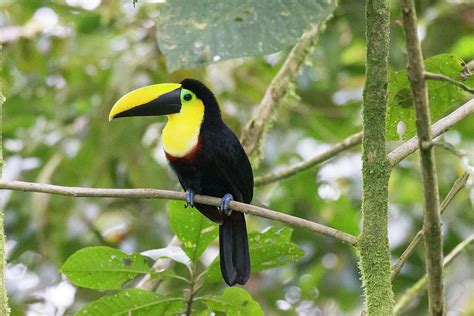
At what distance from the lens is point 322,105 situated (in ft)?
13.9

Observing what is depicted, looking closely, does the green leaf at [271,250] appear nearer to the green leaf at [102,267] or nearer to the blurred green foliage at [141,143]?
the green leaf at [102,267]

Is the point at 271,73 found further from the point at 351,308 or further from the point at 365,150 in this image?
the point at 365,150

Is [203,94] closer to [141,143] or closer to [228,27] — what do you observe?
[141,143]

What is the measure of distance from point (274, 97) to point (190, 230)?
3.38 ft

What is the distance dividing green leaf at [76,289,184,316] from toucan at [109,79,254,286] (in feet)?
1.34

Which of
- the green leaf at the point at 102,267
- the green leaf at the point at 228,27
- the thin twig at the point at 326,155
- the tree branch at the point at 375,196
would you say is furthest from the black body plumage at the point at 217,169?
the green leaf at the point at 228,27

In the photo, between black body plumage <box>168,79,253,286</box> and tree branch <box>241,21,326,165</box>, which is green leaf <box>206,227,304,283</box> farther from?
tree branch <box>241,21,326,165</box>

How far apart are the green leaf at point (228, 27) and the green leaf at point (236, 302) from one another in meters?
0.91

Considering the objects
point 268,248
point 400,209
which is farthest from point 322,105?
point 268,248

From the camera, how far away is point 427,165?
138 cm

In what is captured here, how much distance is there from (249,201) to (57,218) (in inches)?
50.2

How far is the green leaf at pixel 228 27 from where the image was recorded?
143 cm

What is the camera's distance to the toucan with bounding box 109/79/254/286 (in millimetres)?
2654

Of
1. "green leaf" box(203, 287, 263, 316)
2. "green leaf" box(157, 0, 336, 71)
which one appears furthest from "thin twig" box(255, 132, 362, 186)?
"green leaf" box(157, 0, 336, 71)
